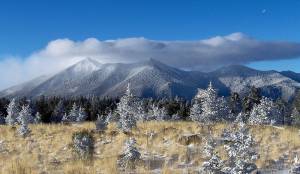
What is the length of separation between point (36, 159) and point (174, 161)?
5.65 metres

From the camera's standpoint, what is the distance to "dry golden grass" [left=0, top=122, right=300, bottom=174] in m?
15.0

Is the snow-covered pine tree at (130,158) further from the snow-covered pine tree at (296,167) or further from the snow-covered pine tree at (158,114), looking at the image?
the snow-covered pine tree at (158,114)

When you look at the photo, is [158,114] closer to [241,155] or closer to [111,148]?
[111,148]

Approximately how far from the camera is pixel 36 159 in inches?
707

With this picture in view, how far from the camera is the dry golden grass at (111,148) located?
49.1 ft

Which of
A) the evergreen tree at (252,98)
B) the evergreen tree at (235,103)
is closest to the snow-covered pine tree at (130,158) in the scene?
the evergreen tree at (252,98)

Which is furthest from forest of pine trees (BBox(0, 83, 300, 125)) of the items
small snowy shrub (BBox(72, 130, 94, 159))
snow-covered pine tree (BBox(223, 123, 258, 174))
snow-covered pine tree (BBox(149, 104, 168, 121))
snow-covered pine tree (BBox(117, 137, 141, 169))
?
snow-covered pine tree (BBox(223, 123, 258, 174))

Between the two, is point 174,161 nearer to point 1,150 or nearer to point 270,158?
point 270,158

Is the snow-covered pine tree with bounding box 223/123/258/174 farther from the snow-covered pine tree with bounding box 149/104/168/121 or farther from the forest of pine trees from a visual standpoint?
the snow-covered pine tree with bounding box 149/104/168/121

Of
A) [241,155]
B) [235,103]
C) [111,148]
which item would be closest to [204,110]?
[111,148]

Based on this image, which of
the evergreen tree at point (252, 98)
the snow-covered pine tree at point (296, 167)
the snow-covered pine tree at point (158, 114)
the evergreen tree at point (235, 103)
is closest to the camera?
the snow-covered pine tree at point (296, 167)

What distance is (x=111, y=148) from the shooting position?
71.1 feet

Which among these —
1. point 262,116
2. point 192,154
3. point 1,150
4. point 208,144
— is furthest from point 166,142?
point 262,116

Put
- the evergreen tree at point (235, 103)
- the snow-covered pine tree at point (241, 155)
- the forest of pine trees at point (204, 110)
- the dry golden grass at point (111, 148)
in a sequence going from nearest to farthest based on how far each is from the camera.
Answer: the snow-covered pine tree at point (241, 155) → the dry golden grass at point (111, 148) → the forest of pine trees at point (204, 110) → the evergreen tree at point (235, 103)
